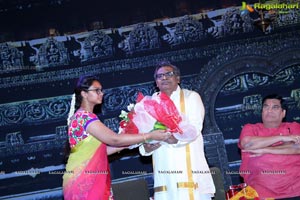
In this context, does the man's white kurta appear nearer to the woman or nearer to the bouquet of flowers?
the bouquet of flowers

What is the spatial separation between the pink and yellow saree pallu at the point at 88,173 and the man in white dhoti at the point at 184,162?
48 centimetres

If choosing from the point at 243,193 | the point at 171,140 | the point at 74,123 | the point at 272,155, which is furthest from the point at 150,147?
the point at 272,155

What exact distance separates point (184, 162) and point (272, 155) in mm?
895

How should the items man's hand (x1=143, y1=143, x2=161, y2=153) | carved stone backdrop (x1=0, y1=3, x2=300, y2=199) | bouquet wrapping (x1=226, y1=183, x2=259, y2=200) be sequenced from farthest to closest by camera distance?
carved stone backdrop (x1=0, y1=3, x2=300, y2=199) < bouquet wrapping (x1=226, y1=183, x2=259, y2=200) < man's hand (x1=143, y1=143, x2=161, y2=153)

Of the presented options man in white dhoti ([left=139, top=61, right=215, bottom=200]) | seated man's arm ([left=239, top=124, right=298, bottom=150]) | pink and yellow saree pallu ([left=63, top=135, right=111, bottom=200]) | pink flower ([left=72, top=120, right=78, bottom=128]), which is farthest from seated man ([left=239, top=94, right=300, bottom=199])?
pink flower ([left=72, top=120, right=78, bottom=128])

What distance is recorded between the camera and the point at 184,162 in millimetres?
3352

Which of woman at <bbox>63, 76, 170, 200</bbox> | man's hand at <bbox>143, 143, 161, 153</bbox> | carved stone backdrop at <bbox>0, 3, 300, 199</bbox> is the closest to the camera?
woman at <bbox>63, 76, 170, 200</bbox>

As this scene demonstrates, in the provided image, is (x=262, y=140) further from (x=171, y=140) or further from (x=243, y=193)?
(x=171, y=140)

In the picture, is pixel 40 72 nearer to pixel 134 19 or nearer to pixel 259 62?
pixel 134 19

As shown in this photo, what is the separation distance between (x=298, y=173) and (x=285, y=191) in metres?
0.21

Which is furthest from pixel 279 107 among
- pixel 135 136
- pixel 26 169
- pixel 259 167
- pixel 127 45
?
pixel 26 169

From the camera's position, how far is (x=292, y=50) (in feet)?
16.0

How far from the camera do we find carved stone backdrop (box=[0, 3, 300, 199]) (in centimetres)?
485

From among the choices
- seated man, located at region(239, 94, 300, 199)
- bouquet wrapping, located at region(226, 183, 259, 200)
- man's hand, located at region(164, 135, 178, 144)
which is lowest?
bouquet wrapping, located at region(226, 183, 259, 200)
